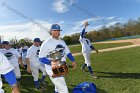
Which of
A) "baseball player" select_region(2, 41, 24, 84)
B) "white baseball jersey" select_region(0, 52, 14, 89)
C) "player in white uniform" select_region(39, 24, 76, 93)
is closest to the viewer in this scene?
"white baseball jersey" select_region(0, 52, 14, 89)

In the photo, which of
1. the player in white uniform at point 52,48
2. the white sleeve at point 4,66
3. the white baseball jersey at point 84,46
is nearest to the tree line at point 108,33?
the white baseball jersey at point 84,46

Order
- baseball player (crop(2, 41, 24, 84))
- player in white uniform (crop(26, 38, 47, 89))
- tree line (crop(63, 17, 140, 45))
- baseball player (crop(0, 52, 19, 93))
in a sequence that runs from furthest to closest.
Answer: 1. tree line (crop(63, 17, 140, 45))
2. baseball player (crop(2, 41, 24, 84))
3. player in white uniform (crop(26, 38, 47, 89))
4. baseball player (crop(0, 52, 19, 93))

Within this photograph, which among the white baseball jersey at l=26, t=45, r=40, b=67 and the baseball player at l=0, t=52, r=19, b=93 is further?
the white baseball jersey at l=26, t=45, r=40, b=67

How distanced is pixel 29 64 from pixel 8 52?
154 cm

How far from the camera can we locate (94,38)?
102625mm

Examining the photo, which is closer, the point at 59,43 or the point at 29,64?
the point at 59,43

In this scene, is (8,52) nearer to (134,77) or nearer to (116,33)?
(134,77)

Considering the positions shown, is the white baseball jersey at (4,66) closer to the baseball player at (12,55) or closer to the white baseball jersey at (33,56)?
the white baseball jersey at (33,56)

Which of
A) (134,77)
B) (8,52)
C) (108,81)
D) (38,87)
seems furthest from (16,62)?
(134,77)

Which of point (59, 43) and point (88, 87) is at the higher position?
point (59, 43)

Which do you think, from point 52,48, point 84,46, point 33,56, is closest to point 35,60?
point 33,56

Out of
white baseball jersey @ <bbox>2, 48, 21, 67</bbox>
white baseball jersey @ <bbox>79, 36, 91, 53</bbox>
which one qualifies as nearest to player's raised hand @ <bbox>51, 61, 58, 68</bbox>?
white baseball jersey @ <bbox>2, 48, 21, 67</bbox>

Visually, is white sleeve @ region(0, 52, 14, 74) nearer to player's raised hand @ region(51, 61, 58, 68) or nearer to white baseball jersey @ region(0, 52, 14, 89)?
white baseball jersey @ region(0, 52, 14, 89)

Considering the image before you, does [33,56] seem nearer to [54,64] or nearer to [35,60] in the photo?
[35,60]
